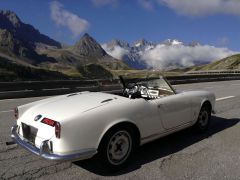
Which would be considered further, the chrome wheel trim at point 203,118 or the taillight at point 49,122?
the chrome wheel trim at point 203,118

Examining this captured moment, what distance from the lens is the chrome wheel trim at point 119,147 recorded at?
482 centimetres

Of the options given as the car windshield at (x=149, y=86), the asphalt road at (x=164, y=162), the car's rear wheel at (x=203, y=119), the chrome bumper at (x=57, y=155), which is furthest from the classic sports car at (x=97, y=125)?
the car's rear wheel at (x=203, y=119)

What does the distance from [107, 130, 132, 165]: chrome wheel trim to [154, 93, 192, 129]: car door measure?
0.85 metres

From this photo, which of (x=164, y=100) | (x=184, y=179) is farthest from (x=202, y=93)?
(x=184, y=179)

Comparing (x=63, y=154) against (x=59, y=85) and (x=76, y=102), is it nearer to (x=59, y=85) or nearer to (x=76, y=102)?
(x=76, y=102)

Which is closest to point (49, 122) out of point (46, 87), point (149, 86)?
point (149, 86)

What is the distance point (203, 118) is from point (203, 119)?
0.02 m

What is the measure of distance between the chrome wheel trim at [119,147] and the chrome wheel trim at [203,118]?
7.63 feet

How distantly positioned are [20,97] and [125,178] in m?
10.9

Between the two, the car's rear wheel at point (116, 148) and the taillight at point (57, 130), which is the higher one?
the taillight at point (57, 130)

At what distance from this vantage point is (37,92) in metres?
15.4

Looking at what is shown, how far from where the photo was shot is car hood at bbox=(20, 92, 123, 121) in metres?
4.71

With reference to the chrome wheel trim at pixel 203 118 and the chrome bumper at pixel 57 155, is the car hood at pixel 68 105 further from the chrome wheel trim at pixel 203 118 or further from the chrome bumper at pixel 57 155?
the chrome wheel trim at pixel 203 118

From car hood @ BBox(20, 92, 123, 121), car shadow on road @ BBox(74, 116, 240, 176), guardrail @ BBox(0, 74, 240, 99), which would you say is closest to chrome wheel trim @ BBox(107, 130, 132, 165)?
car shadow on road @ BBox(74, 116, 240, 176)
